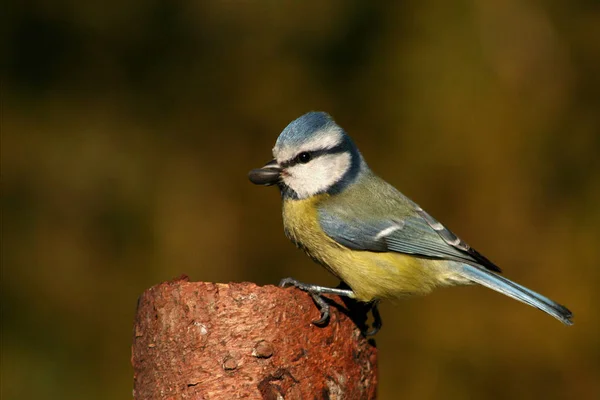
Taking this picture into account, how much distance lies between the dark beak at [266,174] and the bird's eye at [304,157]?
87 mm

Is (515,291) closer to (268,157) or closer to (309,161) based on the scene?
(309,161)

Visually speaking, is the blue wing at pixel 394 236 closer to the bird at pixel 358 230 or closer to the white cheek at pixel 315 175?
the bird at pixel 358 230

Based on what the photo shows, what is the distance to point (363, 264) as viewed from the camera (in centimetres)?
253

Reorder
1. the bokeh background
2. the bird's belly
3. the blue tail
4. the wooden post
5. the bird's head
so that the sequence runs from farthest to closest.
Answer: the bokeh background < the bird's head < the bird's belly < the blue tail < the wooden post

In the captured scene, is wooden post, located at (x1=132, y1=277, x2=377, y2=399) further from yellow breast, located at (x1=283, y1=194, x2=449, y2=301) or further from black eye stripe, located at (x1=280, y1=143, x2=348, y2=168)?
black eye stripe, located at (x1=280, y1=143, x2=348, y2=168)

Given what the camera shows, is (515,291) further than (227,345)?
Yes

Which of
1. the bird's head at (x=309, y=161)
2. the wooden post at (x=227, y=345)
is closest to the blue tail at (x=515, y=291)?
the bird's head at (x=309, y=161)

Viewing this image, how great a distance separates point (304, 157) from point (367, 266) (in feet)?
1.58

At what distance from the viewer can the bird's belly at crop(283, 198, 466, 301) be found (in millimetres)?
2508

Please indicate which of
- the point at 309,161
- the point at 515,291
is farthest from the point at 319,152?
the point at 515,291

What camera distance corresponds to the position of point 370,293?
8.11 ft

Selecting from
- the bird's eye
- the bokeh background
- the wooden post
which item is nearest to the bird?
the bird's eye

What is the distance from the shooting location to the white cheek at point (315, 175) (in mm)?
2699

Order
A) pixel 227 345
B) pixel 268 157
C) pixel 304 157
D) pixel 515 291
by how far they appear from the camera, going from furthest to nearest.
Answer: pixel 268 157 → pixel 304 157 → pixel 515 291 → pixel 227 345
